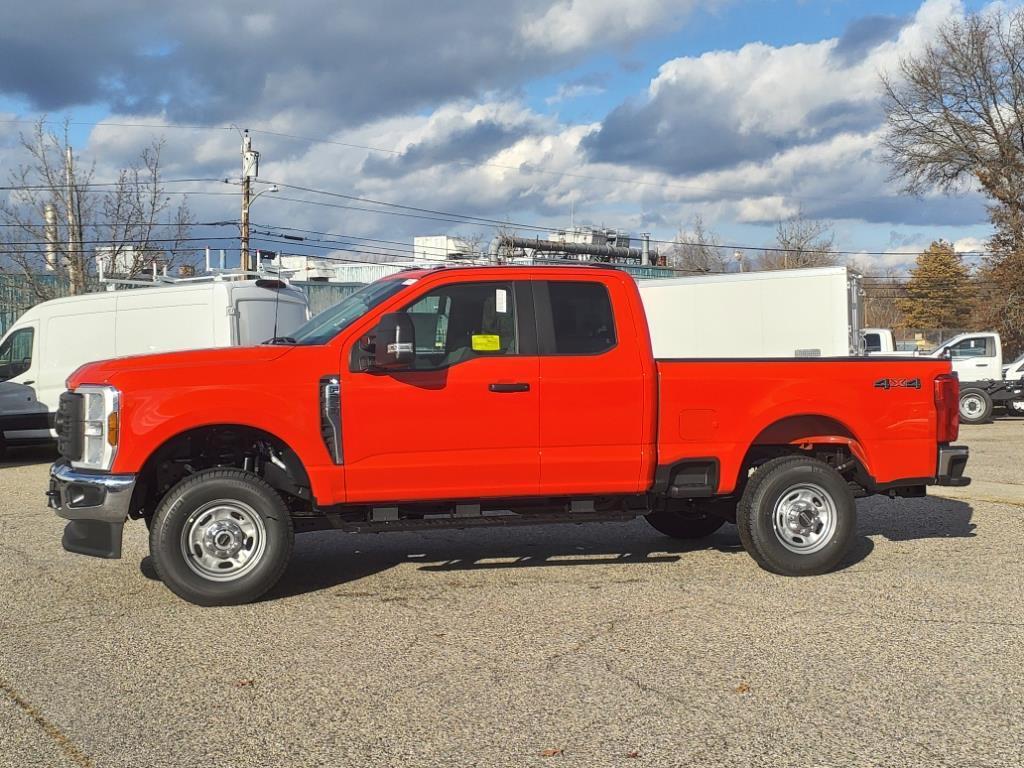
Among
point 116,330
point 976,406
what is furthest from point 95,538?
point 976,406

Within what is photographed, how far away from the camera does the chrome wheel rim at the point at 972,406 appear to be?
858 inches

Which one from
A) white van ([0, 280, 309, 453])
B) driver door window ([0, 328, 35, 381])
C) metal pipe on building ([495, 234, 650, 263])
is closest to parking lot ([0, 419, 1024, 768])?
white van ([0, 280, 309, 453])

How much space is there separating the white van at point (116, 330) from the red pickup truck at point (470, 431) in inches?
323

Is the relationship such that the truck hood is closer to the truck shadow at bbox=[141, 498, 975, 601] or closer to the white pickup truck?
the truck shadow at bbox=[141, 498, 975, 601]

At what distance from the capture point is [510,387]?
264 inches

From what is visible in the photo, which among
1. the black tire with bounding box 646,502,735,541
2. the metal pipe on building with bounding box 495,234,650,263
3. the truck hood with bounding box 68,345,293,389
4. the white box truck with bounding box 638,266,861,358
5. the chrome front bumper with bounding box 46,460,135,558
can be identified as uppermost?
the metal pipe on building with bounding box 495,234,650,263

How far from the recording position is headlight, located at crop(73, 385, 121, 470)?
248 inches

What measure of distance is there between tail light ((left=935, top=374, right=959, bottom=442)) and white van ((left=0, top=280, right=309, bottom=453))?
9.67 metres

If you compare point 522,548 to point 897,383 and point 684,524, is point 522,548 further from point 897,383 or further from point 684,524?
point 897,383

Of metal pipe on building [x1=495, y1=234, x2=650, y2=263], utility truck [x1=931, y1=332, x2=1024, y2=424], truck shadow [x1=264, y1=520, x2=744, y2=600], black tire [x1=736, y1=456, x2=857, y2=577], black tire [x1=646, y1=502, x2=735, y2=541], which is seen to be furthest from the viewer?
metal pipe on building [x1=495, y1=234, x2=650, y2=263]

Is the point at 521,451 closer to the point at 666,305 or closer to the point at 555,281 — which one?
the point at 555,281

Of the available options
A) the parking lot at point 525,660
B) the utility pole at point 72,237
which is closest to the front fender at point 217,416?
the parking lot at point 525,660

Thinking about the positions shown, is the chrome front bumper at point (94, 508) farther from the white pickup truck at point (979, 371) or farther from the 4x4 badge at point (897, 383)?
the white pickup truck at point (979, 371)

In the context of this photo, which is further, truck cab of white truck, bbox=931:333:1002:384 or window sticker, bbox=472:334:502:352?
truck cab of white truck, bbox=931:333:1002:384
